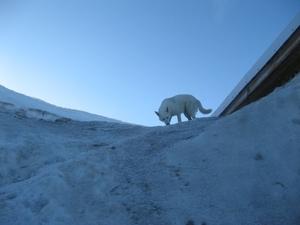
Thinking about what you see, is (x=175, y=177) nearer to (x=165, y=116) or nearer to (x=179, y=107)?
(x=179, y=107)

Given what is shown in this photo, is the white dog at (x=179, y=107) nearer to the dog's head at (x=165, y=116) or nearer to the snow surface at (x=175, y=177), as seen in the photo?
the dog's head at (x=165, y=116)

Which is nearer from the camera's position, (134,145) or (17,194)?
(17,194)

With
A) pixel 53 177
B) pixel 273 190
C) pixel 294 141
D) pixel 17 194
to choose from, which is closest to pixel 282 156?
pixel 294 141

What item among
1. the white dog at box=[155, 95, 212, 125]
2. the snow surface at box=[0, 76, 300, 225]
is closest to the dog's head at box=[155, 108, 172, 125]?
the white dog at box=[155, 95, 212, 125]

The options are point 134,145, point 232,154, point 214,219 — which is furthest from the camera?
point 134,145

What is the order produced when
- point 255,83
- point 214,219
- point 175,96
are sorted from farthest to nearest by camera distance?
point 175,96 → point 255,83 → point 214,219

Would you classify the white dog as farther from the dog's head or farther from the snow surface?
the snow surface

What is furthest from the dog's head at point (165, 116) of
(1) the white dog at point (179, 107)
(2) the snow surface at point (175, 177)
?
(2) the snow surface at point (175, 177)

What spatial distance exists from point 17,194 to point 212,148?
205 centimetres

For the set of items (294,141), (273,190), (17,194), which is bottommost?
(17,194)

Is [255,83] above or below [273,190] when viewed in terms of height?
above

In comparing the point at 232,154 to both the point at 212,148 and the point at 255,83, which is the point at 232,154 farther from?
the point at 255,83

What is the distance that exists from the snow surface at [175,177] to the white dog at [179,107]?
7.01 m

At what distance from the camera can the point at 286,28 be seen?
15.9ft
